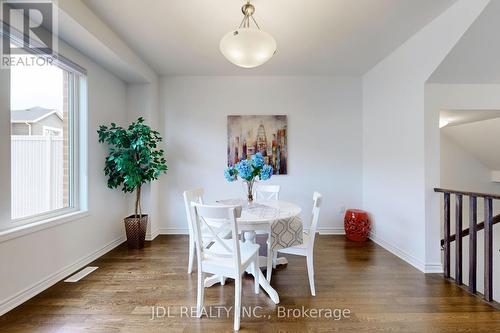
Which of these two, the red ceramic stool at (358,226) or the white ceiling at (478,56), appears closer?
the white ceiling at (478,56)

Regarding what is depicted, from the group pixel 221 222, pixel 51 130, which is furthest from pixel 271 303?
pixel 51 130

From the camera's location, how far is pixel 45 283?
2.14 m

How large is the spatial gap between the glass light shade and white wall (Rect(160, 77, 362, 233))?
1.92 metres

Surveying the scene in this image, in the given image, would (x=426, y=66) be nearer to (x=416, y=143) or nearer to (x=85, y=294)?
(x=416, y=143)

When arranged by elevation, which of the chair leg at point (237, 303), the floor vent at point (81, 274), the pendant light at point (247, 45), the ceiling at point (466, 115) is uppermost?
the pendant light at point (247, 45)

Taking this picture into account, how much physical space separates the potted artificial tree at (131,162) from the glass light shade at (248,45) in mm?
1784

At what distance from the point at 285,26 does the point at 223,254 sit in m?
2.32

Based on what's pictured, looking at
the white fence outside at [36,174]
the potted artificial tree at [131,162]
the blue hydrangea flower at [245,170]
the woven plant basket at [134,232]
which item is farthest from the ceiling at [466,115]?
the white fence outside at [36,174]

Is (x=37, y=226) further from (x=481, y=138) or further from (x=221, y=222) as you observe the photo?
(x=481, y=138)

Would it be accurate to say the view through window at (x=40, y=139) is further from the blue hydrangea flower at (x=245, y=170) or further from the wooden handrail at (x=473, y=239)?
the wooden handrail at (x=473, y=239)

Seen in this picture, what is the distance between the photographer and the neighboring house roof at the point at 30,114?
77.4 inches

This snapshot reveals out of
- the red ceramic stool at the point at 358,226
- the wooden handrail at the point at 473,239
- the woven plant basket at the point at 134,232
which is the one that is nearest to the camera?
the wooden handrail at the point at 473,239

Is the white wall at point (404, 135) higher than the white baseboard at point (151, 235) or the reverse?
higher

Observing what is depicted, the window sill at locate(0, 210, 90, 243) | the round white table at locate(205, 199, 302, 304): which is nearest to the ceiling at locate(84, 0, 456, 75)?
the round white table at locate(205, 199, 302, 304)
